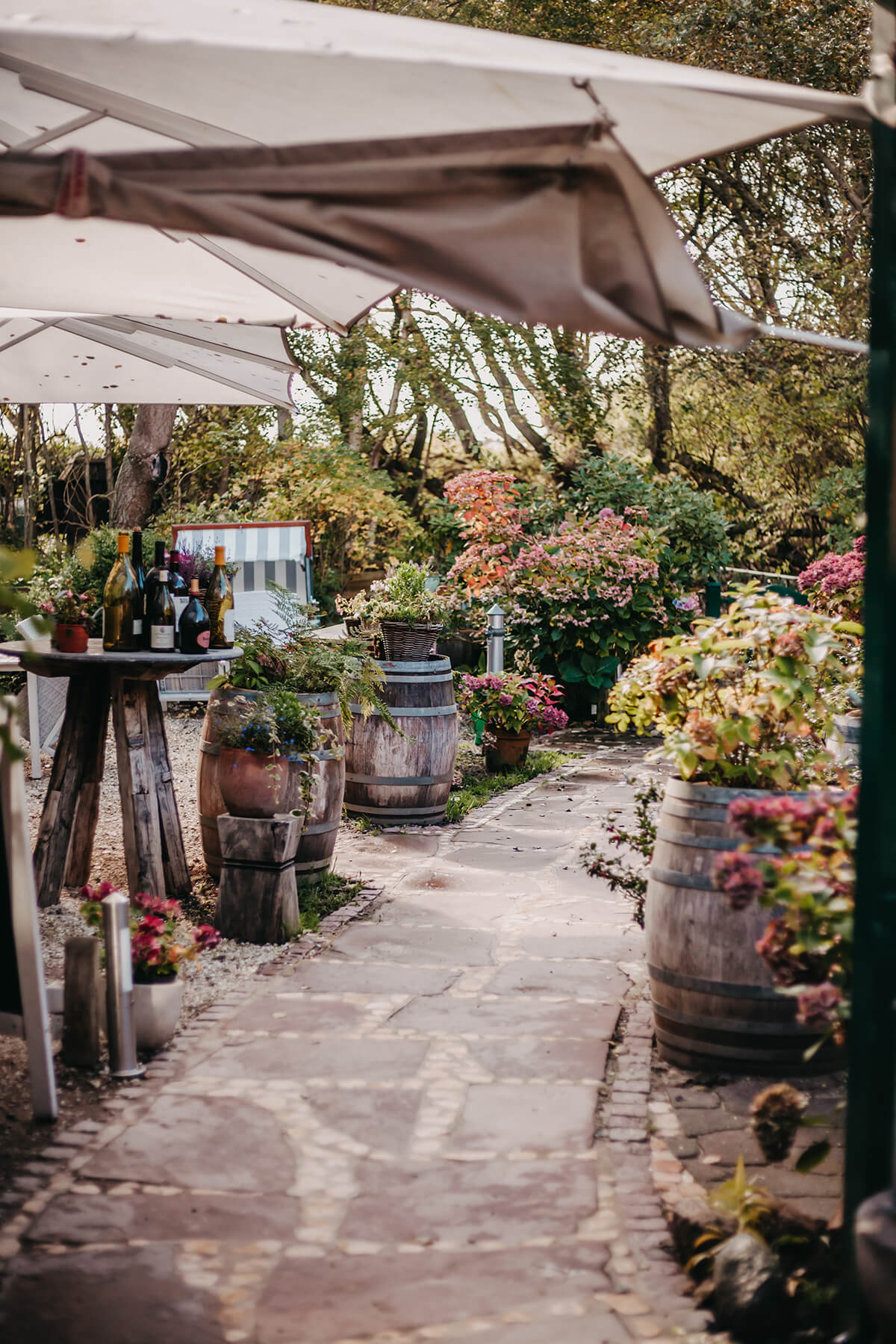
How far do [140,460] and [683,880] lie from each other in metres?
8.47

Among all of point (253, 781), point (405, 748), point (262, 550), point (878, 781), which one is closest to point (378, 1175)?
point (878, 781)

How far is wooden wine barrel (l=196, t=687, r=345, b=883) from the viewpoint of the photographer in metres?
4.45

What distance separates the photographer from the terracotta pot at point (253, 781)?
411 cm

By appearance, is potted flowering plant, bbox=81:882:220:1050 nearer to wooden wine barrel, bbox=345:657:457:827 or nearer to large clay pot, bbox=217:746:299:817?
large clay pot, bbox=217:746:299:817

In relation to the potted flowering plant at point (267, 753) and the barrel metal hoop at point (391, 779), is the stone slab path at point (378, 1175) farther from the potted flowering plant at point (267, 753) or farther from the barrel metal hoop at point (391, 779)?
the barrel metal hoop at point (391, 779)

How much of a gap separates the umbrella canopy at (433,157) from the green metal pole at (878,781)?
31 centimetres

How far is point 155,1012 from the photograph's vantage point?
3.03 metres

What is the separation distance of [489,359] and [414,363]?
79 centimetres

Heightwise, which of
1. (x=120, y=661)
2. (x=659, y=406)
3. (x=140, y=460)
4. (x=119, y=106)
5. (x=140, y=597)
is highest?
(x=659, y=406)

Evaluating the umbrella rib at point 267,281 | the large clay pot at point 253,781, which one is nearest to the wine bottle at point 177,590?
the large clay pot at point 253,781

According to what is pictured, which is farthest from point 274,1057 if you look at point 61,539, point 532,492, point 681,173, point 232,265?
point 681,173

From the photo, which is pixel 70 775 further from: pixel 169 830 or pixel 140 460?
pixel 140 460

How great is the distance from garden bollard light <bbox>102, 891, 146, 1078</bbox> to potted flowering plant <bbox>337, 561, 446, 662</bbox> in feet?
9.66

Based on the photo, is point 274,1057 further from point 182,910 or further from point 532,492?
point 532,492
